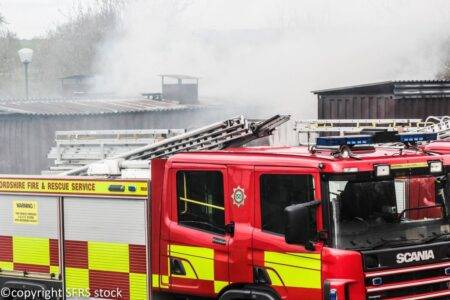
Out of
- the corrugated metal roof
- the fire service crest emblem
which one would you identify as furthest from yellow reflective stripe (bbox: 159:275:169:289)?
the corrugated metal roof

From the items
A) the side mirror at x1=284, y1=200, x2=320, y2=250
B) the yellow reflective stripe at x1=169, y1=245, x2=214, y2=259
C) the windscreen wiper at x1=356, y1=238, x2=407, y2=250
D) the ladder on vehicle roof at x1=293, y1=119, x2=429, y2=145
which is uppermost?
the ladder on vehicle roof at x1=293, y1=119, x2=429, y2=145

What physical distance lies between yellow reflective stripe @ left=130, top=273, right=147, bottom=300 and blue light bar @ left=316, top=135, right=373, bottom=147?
1.96m

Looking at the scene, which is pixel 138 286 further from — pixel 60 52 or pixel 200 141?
pixel 60 52

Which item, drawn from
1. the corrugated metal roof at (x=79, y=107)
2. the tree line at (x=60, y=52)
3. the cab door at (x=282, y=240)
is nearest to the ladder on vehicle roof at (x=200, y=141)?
the cab door at (x=282, y=240)

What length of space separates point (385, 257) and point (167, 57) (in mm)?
30702

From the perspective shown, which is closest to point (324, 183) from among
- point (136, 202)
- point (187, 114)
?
point (136, 202)

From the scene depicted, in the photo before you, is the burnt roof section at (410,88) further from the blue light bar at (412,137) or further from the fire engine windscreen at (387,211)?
the fire engine windscreen at (387,211)

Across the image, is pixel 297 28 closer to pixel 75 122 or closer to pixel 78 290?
pixel 75 122

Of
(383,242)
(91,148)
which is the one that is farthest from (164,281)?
(91,148)

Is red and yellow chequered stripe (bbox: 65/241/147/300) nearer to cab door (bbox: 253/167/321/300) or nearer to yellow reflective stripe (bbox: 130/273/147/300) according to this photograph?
yellow reflective stripe (bbox: 130/273/147/300)

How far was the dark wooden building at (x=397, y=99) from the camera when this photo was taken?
19406mm

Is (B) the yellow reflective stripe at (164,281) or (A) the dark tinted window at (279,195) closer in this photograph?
(A) the dark tinted window at (279,195)

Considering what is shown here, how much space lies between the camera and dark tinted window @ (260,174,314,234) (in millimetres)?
6324

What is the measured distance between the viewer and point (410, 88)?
19391 mm
